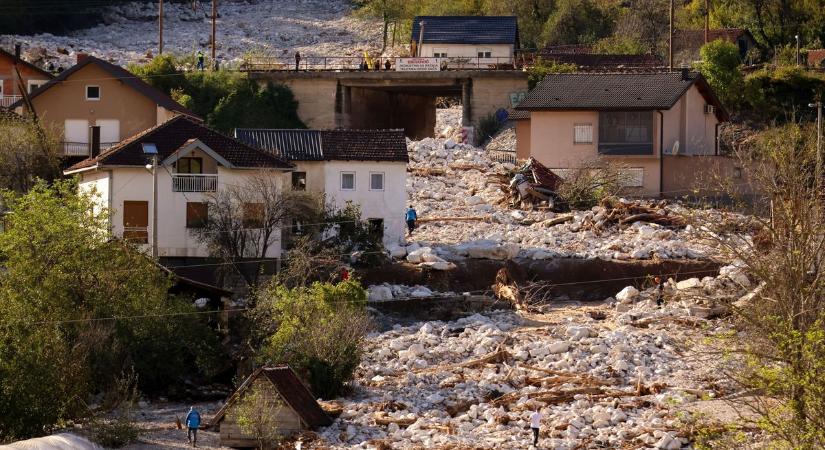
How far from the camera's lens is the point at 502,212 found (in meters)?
58.8

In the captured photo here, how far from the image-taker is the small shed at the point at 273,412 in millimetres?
38031

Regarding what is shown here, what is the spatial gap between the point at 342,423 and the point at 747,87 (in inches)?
1588

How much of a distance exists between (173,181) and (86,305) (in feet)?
32.4

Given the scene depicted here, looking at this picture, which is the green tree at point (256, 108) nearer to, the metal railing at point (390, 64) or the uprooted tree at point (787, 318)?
the metal railing at point (390, 64)

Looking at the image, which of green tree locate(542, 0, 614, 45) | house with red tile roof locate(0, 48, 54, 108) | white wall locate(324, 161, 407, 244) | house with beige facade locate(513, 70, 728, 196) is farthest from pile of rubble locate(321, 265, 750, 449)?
green tree locate(542, 0, 614, 45)

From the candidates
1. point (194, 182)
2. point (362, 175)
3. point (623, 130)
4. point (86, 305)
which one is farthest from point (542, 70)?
point (86, 305)

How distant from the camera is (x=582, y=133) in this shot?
Answer: 215 ft

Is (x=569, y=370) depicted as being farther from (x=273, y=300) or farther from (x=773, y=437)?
(x=773, y=437)

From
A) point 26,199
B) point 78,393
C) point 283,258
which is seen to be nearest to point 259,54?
point 283,258

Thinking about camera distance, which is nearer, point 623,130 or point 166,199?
point 166,199

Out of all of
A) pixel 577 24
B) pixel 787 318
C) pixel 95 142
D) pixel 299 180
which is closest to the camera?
pixel 787 318

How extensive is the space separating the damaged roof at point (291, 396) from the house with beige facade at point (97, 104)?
28036 millimetres

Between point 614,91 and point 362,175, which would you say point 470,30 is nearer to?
point 614,91

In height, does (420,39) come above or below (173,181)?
above
